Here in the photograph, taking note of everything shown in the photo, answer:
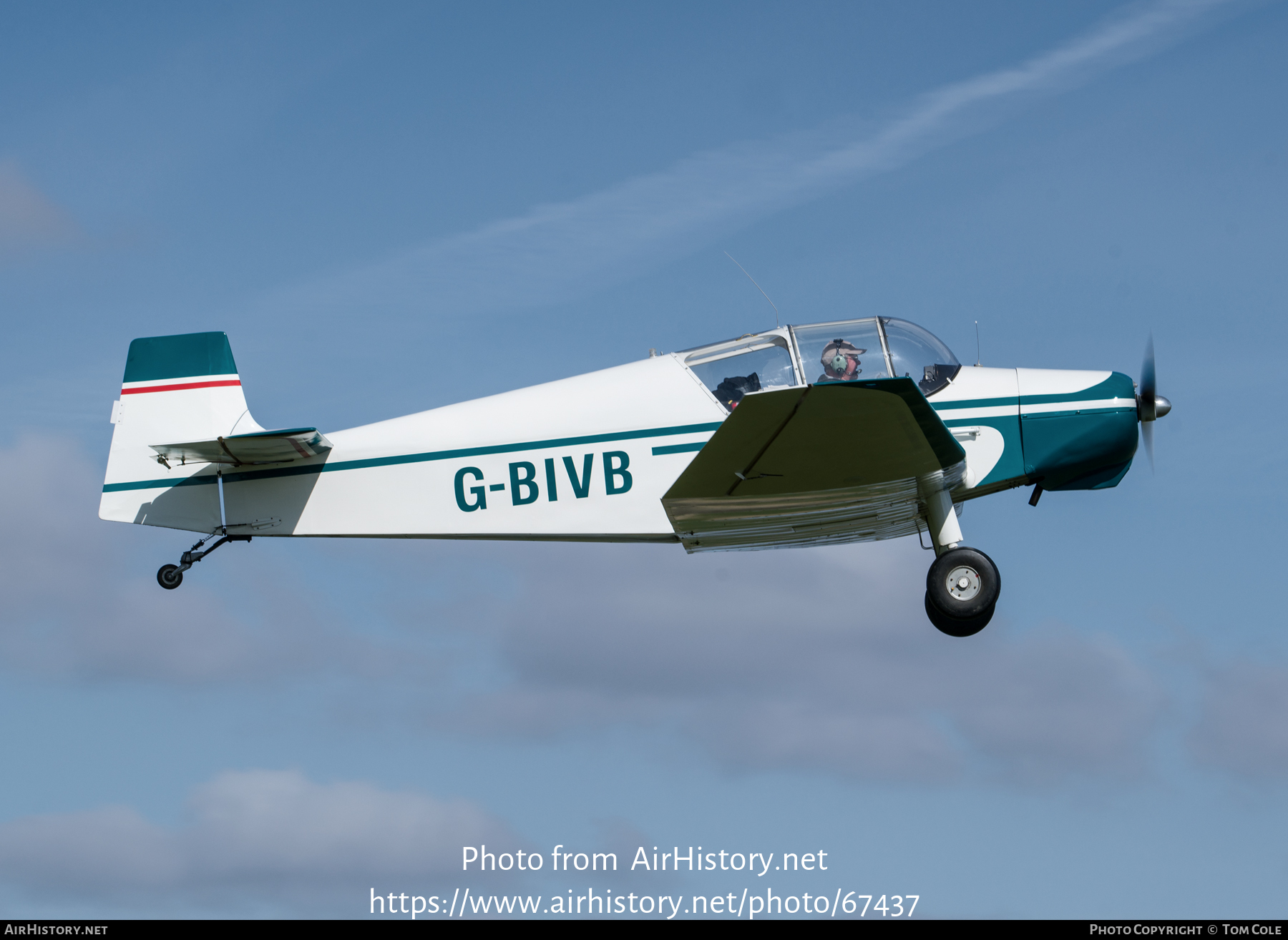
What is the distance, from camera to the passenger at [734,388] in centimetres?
1068

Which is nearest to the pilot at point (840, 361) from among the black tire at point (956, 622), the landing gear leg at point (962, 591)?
the landing gear leg at point (962, 591)

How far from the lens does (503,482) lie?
36.3 ft

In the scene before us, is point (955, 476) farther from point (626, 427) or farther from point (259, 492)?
point (259, 492)

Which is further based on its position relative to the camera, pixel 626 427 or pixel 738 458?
pixel 626 427

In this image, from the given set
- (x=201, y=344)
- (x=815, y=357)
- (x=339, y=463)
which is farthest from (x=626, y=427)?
(x=201, y=344)

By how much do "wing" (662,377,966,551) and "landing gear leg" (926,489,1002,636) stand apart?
0.62 m

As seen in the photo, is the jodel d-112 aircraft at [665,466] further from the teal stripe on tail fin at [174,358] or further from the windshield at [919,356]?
the teal stripe on tail fin at [174,358]

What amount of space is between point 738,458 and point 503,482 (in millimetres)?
2292

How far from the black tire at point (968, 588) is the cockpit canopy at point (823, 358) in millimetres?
1417

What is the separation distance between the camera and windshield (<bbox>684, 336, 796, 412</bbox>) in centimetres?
1063

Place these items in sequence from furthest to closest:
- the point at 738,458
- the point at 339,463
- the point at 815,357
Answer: the point at 339,463 → the point at 815,357 → the point at 738,458

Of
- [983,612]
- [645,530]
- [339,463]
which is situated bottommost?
[983,612]

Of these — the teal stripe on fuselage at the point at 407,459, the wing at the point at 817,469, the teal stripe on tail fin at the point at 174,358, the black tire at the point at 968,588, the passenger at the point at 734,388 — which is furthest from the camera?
the teal stripe on tail fin at the point at 174,358

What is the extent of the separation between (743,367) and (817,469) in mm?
1216
